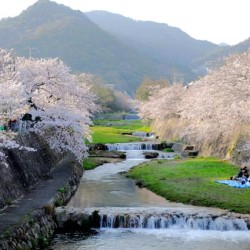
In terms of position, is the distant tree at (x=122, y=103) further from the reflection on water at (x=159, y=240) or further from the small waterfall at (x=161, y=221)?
the reflection on water at (x=159, y=240)

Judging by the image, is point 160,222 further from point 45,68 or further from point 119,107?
point 119,107

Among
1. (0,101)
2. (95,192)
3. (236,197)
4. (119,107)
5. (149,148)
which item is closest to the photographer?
(0,101)

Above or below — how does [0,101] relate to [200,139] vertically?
above

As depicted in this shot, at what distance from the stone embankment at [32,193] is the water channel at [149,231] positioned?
999mm

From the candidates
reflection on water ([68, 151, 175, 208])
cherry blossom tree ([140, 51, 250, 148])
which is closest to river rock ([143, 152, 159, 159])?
cherry blossom tree ([140, 51, 250, 148])

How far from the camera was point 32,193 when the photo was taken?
2388 centimetres

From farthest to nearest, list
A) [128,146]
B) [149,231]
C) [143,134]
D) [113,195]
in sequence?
[143,134]
[128,146]
[113,195]
[149,231]

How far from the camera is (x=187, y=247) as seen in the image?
18.6 m

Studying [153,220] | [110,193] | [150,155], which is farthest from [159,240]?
[150,155]

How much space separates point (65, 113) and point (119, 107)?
360 ft

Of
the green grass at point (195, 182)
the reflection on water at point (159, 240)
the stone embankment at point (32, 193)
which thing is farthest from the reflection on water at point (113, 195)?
the reflection on water at point (159, 240)

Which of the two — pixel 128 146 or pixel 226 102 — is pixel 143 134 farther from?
pixel 226 102

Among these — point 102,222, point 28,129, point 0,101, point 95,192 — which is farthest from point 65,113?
point 0,101

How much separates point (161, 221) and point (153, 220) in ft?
1.31
